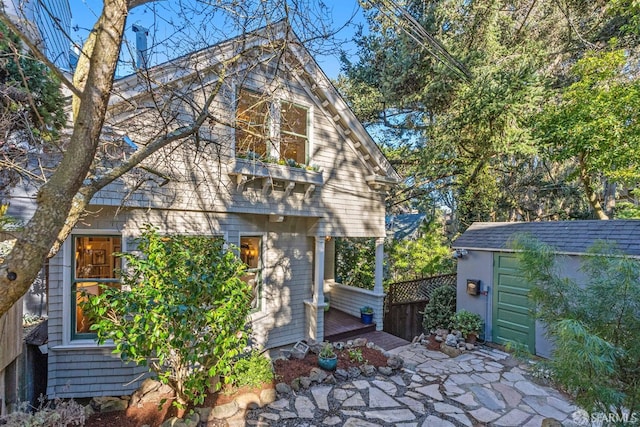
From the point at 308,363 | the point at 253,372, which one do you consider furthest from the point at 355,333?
the point at 253,372

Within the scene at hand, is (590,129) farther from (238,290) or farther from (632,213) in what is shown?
(238,290)

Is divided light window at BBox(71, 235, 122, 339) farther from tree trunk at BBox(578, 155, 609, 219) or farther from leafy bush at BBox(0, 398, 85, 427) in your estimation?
tree trunk at BBox(578, 155, 609, 219)

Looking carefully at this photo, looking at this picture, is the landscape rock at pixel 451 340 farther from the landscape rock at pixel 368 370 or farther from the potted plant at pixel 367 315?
the landscape rock at pixel 368 370

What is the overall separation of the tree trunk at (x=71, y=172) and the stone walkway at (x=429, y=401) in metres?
3.41

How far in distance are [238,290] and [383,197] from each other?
559cm

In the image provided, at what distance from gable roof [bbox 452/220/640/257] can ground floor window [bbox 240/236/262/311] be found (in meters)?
4.92

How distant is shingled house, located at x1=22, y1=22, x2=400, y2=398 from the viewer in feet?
16.3

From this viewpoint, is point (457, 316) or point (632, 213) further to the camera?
point (632, 213)

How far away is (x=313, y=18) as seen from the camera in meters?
4.00

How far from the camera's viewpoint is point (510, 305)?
7117 mm

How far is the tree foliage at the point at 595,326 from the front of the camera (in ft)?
9.48

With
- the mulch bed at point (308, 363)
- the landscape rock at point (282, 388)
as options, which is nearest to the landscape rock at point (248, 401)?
the landscape rock at point (282, 388)

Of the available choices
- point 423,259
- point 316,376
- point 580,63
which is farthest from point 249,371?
point 580,63

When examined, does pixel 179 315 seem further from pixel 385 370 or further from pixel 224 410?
pixel 385 370
